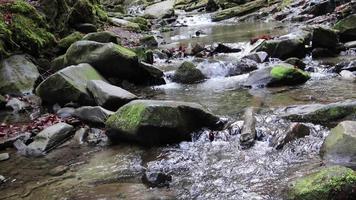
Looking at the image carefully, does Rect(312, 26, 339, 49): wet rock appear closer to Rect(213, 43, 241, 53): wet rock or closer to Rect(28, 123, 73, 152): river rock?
Rect(213, 43, 241, 53): wet rock

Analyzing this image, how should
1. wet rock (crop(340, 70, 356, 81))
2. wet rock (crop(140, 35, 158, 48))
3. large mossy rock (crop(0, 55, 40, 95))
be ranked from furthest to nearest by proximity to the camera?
wet rock (crop(140, 35, 158, 48)) → large mossy rock (crop(0, 55, 40, 95)) → wet rock (crop(340, 70, 356, 81))

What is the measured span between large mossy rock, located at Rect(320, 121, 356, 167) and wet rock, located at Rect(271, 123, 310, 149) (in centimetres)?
81

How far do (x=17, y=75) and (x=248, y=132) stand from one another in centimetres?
854

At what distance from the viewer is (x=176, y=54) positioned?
63.5 feet

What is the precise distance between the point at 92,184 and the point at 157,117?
1.98m

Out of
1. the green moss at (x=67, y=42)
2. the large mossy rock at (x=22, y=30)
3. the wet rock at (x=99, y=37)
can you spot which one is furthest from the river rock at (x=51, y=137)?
the green moss at (x=67, y=42)

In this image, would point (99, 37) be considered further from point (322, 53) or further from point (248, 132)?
point (248, 132)

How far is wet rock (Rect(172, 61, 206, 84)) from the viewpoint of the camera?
14227mm

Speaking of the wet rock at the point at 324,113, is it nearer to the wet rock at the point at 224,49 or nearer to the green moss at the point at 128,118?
the green moss at the point at 128,118

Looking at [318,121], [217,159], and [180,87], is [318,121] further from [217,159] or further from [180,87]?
[180,87]

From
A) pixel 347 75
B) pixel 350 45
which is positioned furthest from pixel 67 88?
pixel 350 45

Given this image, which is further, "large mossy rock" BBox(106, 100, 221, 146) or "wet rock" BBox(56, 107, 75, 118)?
"wet rock" BBox(56, 107, 75, 118)

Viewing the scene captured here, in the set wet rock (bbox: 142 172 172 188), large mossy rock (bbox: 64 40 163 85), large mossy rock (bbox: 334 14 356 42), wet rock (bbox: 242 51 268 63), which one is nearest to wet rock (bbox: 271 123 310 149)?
wet rock (bbox: 142 172 172 188)

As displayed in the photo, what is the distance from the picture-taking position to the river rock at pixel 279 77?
12273 millimetres
